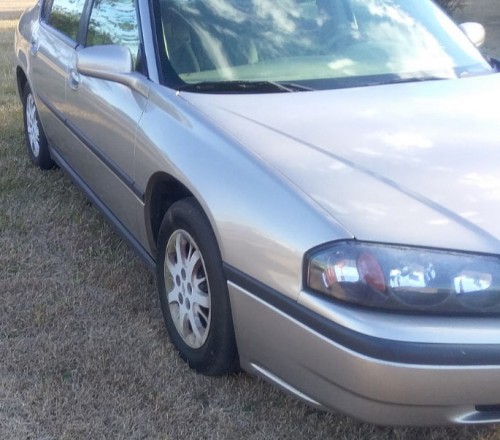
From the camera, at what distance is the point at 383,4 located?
4051 millimetres

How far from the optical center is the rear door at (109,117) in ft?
11.6

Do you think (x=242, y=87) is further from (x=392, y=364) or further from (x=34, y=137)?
(x=34, y=137)

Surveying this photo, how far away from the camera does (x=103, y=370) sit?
3.25 m

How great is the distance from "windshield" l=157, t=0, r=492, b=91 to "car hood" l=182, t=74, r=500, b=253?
0.60 ft

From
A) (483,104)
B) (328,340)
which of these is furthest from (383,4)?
(328,340)

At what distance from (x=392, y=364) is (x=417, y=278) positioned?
10.3 inches

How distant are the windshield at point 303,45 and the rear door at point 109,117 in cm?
22

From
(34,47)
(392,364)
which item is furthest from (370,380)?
(34,47)

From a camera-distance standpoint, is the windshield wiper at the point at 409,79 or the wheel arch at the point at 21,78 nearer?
the windshield wiper at the point at 409,79

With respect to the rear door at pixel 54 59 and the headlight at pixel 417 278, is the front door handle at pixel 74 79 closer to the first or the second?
the rear door at pixel 54 59

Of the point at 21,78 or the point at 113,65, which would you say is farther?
the point at 21,78

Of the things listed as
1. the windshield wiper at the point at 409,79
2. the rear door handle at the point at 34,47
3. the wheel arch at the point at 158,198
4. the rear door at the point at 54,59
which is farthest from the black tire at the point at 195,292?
the rear door handle at the point at 34,47

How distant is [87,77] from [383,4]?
1530 mm

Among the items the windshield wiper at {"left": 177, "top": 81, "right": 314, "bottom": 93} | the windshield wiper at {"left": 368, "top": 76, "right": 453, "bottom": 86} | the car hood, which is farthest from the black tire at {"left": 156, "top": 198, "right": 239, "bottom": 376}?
the windshield wiper at {"left": 368, "top": 76, "right": 453, "bottom": 86}
